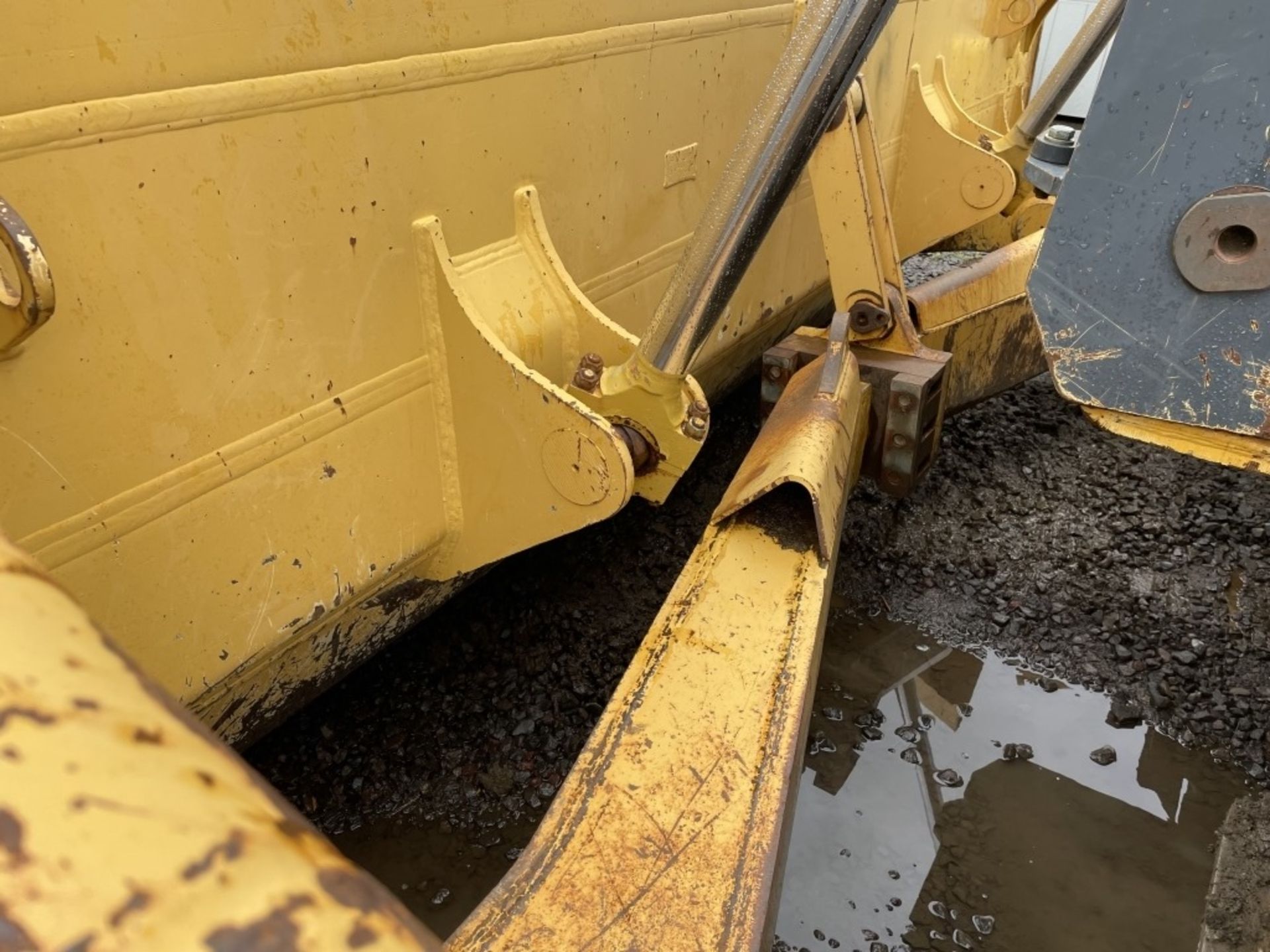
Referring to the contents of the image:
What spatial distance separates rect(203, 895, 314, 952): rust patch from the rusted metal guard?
0.44 m

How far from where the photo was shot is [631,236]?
7.13 feet

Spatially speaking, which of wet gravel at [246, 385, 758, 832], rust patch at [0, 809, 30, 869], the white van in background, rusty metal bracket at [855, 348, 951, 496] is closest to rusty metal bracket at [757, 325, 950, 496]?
rusty metal bracket at [855, 348, 951, 496]

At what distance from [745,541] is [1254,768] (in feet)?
5.37

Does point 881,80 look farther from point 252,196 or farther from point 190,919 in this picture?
point 190,919

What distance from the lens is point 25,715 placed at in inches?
18.0

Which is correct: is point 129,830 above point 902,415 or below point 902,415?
above

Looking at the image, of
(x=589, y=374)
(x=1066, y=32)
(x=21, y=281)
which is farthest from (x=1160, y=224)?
(x=1066, y=32)

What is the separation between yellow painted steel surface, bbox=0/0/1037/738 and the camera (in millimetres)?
1107

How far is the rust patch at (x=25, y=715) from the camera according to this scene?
45cm

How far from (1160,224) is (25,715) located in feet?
3.71

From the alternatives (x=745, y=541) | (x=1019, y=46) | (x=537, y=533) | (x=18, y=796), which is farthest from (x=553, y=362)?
(x=1019, y=46)

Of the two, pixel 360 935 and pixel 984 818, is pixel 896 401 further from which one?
pixel 360 935

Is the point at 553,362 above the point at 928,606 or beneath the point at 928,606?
above

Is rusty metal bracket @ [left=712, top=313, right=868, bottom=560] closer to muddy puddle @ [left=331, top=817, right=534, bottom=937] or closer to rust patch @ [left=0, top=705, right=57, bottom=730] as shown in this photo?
muddy puddle @ [left=331, top=817, right=534, bottom=937]
